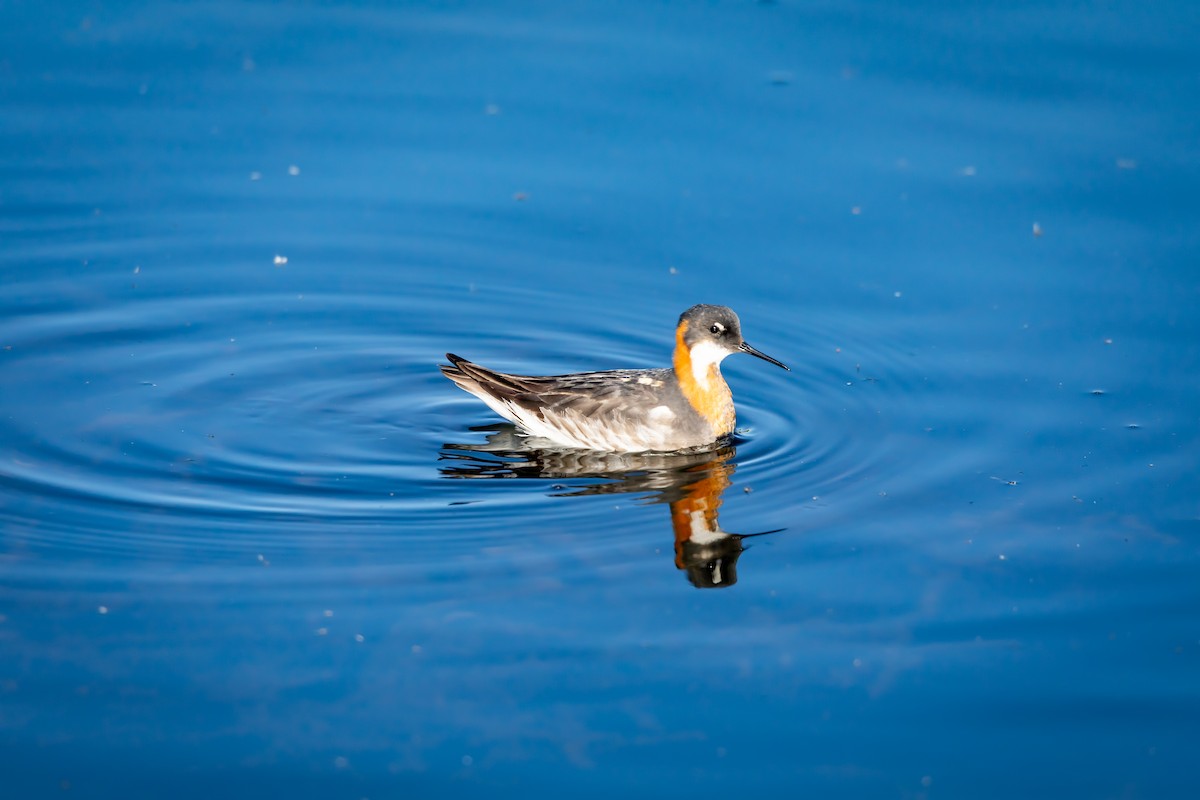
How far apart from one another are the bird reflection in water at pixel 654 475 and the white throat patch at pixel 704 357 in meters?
0.73

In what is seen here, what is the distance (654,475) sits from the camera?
13.0 m

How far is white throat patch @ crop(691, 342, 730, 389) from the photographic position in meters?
13.9

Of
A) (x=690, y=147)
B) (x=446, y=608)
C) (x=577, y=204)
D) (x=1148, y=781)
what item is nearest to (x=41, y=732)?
(x=446, y=608)

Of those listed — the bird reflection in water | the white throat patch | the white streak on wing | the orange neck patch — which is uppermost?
the white throat patch

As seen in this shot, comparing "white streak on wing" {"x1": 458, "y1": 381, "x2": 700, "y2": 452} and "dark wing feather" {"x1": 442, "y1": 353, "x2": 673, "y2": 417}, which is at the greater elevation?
"dark wing feather" {"x1": 442, "y1": 353, "x2": 673, "y2": 417}

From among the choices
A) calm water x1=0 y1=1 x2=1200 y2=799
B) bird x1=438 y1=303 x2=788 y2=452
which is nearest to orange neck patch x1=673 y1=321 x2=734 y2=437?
bird x1=438 y1=303 x2=788 y2=452

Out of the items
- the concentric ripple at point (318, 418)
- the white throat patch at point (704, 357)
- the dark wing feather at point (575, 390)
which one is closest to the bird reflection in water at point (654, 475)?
the concentric ripple at point (318, 418)

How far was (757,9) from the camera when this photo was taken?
19.6m

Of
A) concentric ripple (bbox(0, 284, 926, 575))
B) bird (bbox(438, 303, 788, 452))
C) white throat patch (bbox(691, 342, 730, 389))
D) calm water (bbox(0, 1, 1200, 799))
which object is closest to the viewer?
calm water (bbox(0, 1, 1200, 799))

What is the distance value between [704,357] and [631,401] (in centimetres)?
75

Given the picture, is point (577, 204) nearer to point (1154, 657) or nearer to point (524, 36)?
point (524, 36)

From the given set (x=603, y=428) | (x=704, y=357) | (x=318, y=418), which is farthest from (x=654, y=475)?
(x=318, y=418)

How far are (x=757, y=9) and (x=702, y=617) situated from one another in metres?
11.1

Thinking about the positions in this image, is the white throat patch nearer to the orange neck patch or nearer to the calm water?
the orange neck patch
